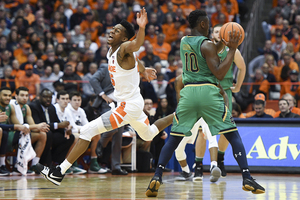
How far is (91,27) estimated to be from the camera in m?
16.3

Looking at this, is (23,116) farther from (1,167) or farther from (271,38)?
(271,38)

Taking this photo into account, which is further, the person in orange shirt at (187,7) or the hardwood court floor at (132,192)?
the person in orange shirt at (187,7)

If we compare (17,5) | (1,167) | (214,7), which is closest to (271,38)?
(214,7)

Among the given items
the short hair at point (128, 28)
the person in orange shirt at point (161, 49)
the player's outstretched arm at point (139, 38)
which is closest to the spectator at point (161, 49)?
the person in orange shirt at point (161, 49)

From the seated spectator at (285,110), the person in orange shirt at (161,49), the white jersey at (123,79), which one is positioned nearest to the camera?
the white jersey at (123,79)

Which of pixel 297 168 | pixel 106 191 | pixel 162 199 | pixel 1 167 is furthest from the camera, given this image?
pixel 297 168

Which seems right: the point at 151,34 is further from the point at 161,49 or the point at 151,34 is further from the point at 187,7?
the point at 187,7

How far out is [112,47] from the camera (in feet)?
19.8

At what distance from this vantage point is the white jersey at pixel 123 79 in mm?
5832

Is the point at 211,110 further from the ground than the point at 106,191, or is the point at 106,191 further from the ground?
the point at 211,110

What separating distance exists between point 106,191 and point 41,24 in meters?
11.0

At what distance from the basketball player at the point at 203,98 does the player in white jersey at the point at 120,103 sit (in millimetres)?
696

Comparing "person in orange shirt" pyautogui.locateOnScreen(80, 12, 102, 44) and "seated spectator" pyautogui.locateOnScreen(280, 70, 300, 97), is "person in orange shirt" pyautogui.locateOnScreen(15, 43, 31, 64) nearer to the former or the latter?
"person in orange shirt" pyautogui.locateOnScreen(80, 12, 102, 44)

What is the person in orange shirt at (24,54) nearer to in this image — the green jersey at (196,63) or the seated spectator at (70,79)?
the seated spectator at (70,79)
